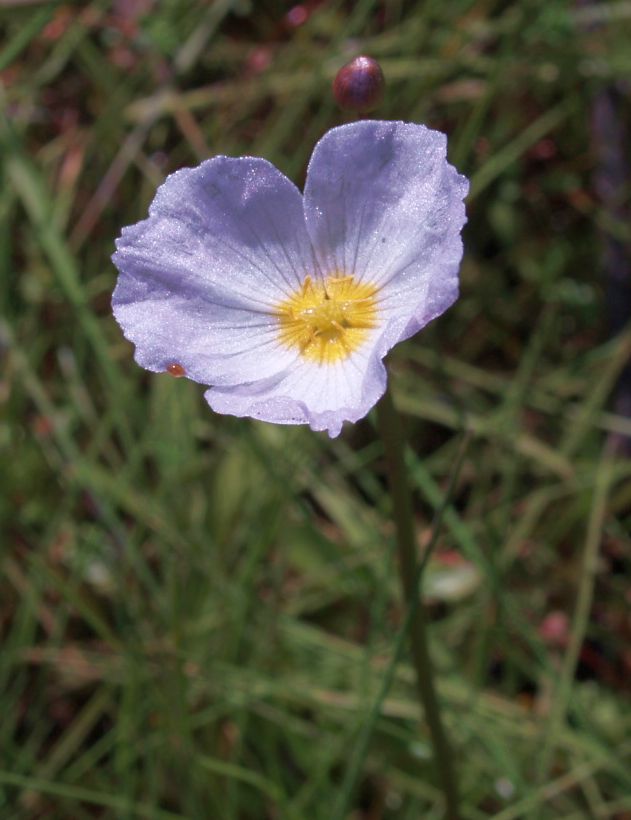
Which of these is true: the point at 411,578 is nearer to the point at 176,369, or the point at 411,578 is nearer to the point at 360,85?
the point at 176,369

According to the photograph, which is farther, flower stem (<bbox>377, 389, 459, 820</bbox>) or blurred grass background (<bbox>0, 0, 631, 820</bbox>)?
blurred grass background (<bbox>0, 0, 631, 820</bbox>)

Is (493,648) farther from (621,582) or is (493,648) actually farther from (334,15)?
(334,15)

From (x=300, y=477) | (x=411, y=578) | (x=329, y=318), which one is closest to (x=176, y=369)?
(x=329, y=318)

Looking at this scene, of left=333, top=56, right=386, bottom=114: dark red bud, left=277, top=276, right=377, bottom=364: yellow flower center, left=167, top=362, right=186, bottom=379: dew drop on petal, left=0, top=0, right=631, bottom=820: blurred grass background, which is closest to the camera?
left=333, top=56, right=386, bottom=114: dark red bud

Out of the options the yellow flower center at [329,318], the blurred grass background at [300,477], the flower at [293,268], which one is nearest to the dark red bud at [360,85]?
the flower at [293,268]

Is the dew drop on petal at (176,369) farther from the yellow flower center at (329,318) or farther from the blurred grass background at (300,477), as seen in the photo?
the blurred grass background at (300,477)

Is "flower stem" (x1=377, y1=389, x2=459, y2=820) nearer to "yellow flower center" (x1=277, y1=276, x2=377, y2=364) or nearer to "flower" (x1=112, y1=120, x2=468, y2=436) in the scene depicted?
"flower" (x1=112, y1=120, x2=468, y2=436)

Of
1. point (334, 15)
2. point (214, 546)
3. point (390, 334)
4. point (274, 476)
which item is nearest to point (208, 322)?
point (390, 334)

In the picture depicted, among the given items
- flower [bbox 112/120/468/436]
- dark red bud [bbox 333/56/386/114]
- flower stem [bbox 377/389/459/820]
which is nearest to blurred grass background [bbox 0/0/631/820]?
flower stem [bbox 377/389/459/820]
